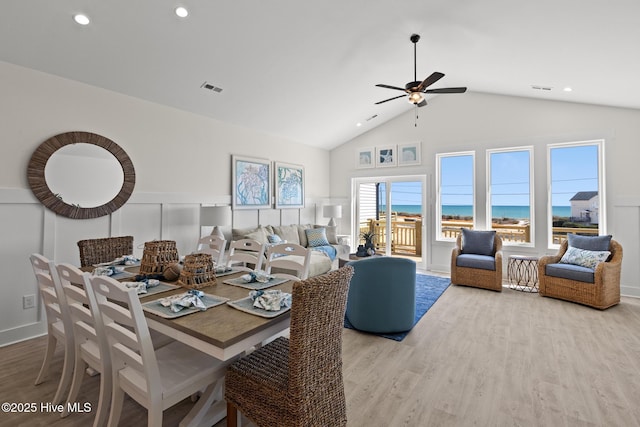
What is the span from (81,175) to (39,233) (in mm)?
689

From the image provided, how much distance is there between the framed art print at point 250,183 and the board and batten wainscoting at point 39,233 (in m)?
1.04

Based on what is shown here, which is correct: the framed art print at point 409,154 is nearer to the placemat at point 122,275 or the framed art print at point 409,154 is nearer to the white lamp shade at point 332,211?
the white lamp shade at point 332,211

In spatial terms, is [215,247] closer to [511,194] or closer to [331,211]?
[331,211]

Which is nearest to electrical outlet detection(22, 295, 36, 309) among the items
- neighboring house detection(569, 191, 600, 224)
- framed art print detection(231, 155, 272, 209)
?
framed art print detection(231, 155, 272, 209)

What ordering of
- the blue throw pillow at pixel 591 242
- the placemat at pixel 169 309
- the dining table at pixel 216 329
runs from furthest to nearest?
the blue throw pillow at pixel 591 242 → the placemat at pixel 169 309 → the dining table at pixel 216 329

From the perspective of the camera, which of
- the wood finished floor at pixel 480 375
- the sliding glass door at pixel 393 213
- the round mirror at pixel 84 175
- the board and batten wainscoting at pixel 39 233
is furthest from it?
the sliding glass door at pixel 393 213

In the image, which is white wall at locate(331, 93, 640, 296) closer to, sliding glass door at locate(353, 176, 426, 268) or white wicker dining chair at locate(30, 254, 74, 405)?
sliding glass door at locate(353, 176, 426, 268)

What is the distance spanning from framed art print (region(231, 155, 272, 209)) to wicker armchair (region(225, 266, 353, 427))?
3.69m

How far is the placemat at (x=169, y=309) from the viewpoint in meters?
1.42

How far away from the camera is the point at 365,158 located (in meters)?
6.70

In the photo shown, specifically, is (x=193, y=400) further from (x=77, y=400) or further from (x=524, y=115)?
(x=524, y=115)

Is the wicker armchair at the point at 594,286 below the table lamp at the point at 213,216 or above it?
below

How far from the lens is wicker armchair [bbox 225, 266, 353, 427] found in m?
1.24

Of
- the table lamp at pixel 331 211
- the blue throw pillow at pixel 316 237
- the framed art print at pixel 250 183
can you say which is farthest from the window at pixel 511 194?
the framed art print at pixel 250 183
